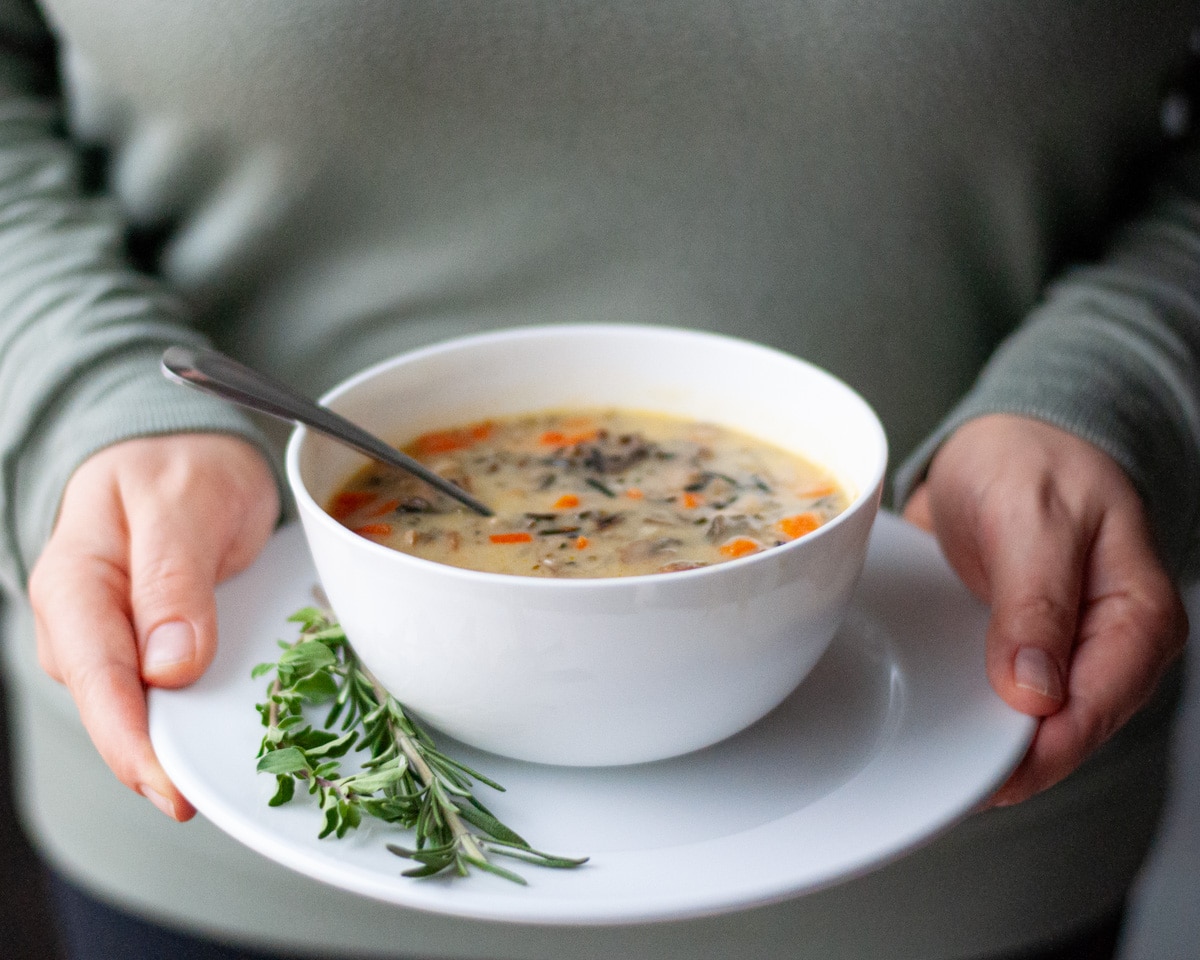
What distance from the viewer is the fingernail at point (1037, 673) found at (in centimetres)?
97

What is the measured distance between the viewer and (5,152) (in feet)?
4.99

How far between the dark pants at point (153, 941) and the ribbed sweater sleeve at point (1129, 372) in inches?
21.8

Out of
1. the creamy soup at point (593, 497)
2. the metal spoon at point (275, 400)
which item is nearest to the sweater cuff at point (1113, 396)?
the creamy soup at point (593, 497)

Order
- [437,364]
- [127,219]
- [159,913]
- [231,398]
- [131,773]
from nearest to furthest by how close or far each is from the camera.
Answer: [131,773]
[231,398]
[437,364]
[159,913]
[127,219]

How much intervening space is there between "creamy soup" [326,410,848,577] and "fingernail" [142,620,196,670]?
0.20 metres

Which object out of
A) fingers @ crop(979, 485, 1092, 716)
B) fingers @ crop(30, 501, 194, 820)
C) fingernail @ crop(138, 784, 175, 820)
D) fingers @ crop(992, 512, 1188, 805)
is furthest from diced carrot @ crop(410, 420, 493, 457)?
fingers @ crop(992, 512, 1188, 805)

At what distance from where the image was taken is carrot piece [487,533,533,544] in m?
1.10

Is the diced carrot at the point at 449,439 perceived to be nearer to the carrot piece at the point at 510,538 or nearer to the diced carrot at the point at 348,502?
the diced carrot at the point at 348,502

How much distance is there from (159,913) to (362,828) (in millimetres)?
858

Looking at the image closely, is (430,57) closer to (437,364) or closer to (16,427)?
(437,364)

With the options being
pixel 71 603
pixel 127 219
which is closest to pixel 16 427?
pixel 71 603

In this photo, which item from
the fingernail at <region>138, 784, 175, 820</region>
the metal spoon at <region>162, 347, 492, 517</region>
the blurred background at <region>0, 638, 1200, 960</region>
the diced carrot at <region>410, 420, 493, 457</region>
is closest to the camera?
the fingernail at <region>138, 784, 175, 820</region>

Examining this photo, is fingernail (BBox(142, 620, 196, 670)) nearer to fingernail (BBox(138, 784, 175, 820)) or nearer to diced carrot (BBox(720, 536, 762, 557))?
fingernail (BBox(138, 784, 175, 820))

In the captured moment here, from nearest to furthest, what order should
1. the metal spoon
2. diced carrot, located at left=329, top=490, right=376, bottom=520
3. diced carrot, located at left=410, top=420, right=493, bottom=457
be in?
1. the metal spoon
2. diced carrot, located at left=329, top=490, right=376, bottom=520
3. diced carrot, located at left=410, top=420, right=493, bottom=457
